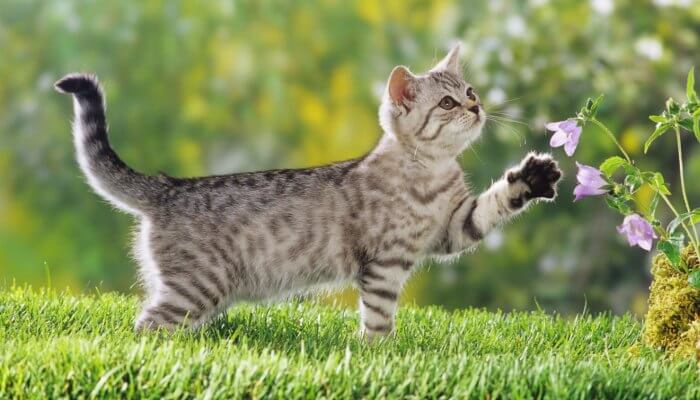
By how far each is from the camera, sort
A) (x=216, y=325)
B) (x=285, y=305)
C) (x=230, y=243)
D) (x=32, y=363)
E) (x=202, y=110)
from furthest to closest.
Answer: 1. (x=202, y=110)
2. (x=285, y=305)
3. (x=216, y=325)
4. (x=230, y=243)
5. (x=32, y=363)

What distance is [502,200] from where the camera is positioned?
143 inches

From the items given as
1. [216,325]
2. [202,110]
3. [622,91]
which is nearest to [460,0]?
[622,91]

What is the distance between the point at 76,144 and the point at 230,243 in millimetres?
668

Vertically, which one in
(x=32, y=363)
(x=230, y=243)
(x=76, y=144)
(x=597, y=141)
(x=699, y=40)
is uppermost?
(x=699, y=40)

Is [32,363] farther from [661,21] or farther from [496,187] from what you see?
[661,21]

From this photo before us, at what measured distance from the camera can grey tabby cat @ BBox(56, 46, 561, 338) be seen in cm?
349

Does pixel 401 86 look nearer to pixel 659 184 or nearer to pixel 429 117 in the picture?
pixel 429 117

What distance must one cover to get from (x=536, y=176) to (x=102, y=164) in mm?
1563

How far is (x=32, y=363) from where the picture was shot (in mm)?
2914

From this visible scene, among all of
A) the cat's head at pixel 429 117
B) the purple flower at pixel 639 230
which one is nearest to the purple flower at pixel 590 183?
the purple flower at pixel 639 230

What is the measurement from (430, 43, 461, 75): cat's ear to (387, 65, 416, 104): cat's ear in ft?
0.77

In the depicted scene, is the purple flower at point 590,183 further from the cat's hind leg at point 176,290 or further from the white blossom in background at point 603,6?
the white blossom in background at point 603,6

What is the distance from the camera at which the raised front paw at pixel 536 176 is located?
3.57 meters

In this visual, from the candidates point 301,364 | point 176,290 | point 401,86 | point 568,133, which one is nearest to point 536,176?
point 568,133
